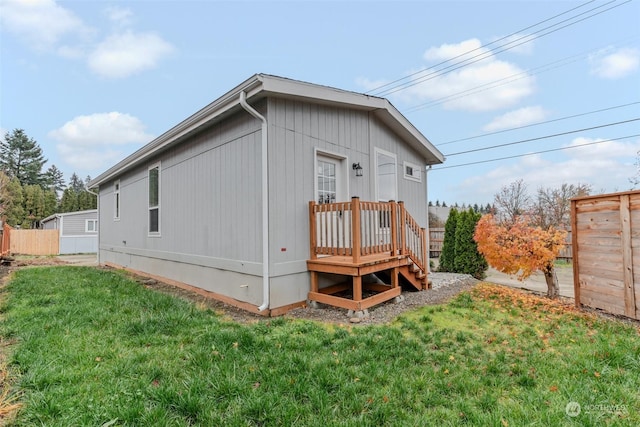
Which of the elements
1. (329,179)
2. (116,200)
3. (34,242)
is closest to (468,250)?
(329,179)

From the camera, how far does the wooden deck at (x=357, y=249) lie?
Result: 15.7ft

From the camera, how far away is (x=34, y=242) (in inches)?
771

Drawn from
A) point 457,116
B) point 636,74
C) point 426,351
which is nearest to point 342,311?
point 426,351

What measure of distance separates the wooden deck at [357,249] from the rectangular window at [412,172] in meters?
2.30

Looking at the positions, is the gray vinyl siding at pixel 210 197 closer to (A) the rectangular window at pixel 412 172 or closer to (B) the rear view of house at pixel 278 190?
(B) the rear view of house at pixel 278 190

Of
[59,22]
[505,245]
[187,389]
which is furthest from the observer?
[59,22]

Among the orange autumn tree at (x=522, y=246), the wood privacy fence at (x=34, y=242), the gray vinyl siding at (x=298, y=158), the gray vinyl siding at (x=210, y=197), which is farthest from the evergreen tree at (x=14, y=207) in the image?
the orange autumn tree at (x=522, y=246)

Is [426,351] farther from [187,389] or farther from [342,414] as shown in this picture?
[187,389]

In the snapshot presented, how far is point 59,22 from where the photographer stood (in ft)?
29.4

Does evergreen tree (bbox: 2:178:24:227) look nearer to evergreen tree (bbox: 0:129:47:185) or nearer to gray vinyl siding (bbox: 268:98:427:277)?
evergreen tree (bbox: 0:129:47:185)

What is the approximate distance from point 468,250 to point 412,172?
3.35m

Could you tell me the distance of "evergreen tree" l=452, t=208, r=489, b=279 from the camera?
379 inches

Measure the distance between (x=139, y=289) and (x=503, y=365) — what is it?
640cm

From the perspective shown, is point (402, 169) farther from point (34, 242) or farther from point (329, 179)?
point (34, 242)
